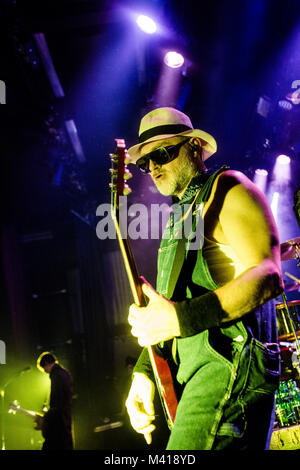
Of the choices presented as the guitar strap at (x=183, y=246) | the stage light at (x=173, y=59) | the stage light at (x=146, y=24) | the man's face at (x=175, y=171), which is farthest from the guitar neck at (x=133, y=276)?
the stage light at (x=173, y=59)

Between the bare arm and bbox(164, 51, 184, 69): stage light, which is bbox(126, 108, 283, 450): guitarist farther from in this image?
bbox(164, 51, 184, 69): stage light

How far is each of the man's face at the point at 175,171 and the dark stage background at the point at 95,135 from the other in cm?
435

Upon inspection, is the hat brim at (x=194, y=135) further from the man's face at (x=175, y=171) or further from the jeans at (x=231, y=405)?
the jeans at (x=231, y=405)

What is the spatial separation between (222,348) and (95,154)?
8.81 metres

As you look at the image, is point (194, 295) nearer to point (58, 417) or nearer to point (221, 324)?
point (221, 324)

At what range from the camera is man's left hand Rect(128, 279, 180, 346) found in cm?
135

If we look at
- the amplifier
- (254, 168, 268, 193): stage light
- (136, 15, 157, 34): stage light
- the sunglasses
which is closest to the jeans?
the sunglasses

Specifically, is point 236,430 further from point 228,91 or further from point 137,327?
point 228,91

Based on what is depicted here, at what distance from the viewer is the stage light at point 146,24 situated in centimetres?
550

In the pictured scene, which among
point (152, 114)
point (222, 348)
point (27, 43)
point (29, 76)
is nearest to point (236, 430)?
point (222, 348)

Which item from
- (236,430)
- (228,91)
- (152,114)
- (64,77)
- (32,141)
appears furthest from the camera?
(32,141)

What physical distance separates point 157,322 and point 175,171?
A: 4.02ft

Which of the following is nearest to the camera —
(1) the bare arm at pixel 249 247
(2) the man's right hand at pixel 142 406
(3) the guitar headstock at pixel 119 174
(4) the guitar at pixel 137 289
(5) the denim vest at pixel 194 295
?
(1) the bare arm at pixel 249 247

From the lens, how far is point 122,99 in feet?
24.8
